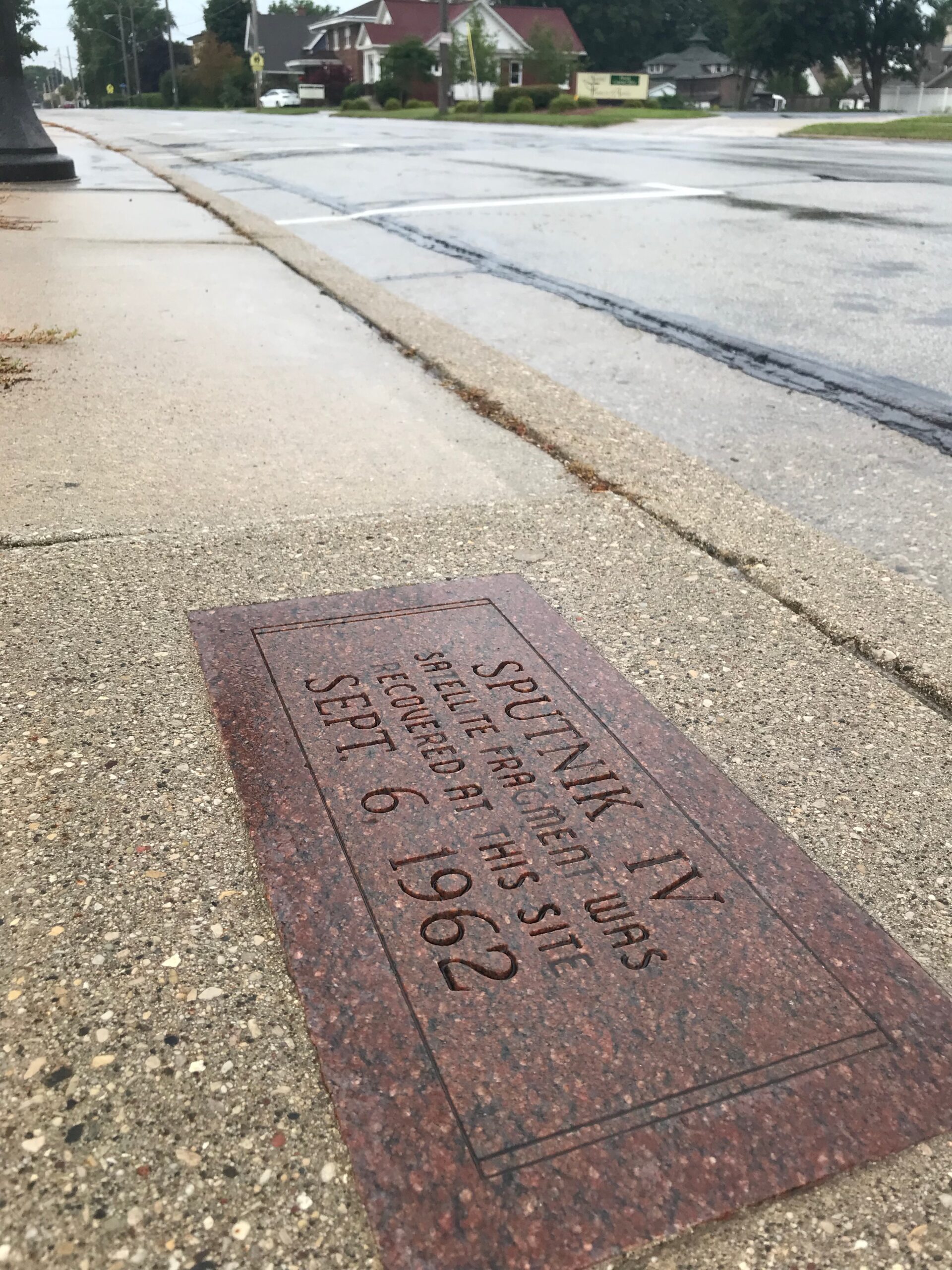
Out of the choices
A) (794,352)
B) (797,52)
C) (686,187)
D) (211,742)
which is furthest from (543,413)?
(797,52)

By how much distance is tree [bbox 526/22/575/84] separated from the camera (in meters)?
55.5

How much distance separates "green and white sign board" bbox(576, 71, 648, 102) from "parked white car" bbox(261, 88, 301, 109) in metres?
23.4

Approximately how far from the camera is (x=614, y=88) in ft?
174

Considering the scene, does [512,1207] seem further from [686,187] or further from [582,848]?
[686,187]

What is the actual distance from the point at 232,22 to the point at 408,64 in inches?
2197

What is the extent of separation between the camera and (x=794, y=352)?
5426 millimetres

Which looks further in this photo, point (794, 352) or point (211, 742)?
point (794, 352)

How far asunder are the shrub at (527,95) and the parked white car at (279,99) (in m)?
30.3

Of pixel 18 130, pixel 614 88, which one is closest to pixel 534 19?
pixel 614 88

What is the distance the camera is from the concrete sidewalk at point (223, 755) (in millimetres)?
1347

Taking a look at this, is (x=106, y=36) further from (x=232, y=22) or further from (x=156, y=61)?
(x=232, y=22)

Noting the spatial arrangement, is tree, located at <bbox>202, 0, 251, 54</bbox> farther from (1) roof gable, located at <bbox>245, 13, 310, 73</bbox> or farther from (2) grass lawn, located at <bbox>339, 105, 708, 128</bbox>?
(2) grass lawn, located at <bbox>339, 105, 708, 128</bbox>

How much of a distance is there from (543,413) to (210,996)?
3.05 meters

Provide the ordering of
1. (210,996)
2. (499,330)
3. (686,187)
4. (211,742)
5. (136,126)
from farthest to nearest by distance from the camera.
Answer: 1. (136,126)
2. (686,187)
3. (499,330)
4. (211,742)
5. (210,996)
